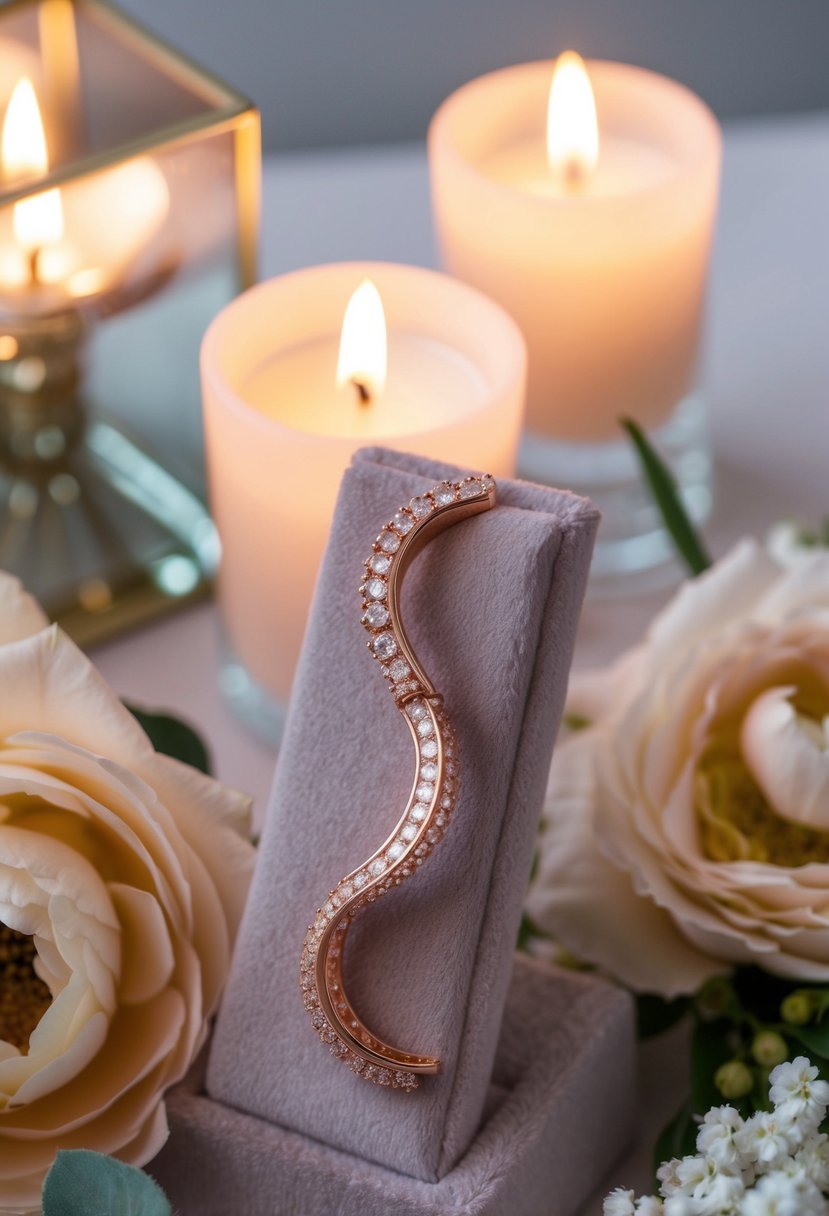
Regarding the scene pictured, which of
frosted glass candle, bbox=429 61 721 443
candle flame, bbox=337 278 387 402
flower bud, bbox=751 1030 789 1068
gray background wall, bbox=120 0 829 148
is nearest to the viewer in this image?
flower bud, bbox=751 1030 789 1068

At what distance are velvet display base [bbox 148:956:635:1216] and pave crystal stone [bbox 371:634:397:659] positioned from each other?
12 cm

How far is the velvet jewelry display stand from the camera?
1.40ft

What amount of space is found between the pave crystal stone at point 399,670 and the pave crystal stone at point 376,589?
0.06ft

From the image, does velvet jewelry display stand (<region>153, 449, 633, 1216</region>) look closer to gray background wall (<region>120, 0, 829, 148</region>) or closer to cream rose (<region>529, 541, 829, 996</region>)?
cream rose (<region>529, 541, 829, 996</region>)

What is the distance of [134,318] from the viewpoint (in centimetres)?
69

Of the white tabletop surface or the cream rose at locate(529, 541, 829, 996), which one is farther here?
the white tabletop surface

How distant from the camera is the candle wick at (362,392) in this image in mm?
587

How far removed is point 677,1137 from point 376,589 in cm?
20

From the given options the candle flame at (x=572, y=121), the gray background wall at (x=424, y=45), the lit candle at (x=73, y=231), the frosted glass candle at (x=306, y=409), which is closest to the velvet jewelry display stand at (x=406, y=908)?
the frosted glass candle at (x=306, y=409)

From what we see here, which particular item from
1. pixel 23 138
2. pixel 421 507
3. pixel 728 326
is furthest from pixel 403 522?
pixel 728 326

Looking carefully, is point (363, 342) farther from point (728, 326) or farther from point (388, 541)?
point (728, 326)

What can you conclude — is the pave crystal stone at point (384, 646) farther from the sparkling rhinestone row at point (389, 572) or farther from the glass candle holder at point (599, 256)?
the glass candle holder at point (599, 256)

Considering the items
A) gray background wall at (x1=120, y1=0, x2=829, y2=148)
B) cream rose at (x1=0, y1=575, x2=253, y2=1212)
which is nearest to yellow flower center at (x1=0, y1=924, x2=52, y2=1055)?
cream rose at (x1=0, y1=575, x2=253, y2=1212)

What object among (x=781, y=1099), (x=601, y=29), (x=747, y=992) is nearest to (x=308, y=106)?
(x=601, y=29)
